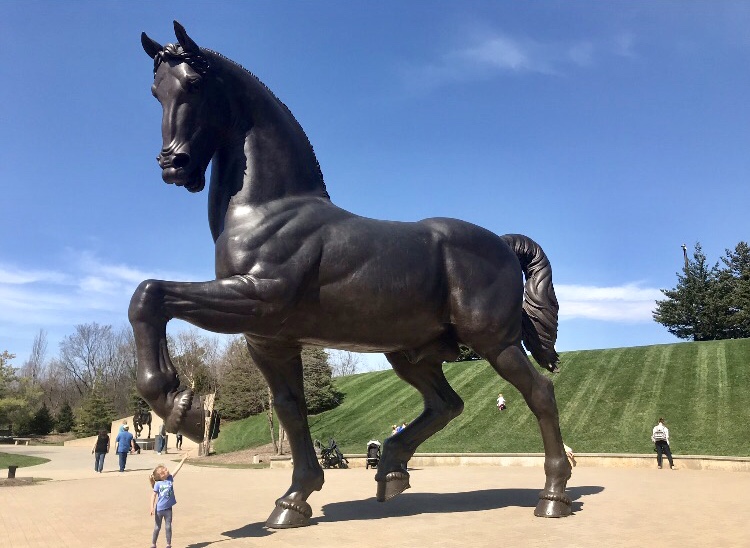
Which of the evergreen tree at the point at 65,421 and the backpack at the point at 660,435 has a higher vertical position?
the backpack at the point at 660,435

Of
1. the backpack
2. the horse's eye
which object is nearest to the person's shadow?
the horse's eye

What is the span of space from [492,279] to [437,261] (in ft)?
2.17

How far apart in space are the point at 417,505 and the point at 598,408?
63.0 feet

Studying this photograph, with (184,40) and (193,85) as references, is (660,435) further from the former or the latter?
(184,40)

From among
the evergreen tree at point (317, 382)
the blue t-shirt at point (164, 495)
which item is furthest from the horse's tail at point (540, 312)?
the evergreen tree at point (317, 382)

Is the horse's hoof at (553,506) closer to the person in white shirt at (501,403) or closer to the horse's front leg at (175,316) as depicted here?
the horse's front leg at (175,316)

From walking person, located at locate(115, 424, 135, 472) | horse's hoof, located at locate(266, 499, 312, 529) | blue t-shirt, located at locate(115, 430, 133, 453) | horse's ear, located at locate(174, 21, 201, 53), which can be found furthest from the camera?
blue t-shirt, located at locate(115, 430, 133, 453)

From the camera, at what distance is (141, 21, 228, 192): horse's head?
4.93 meters

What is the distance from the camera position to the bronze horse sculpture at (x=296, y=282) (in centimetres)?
470

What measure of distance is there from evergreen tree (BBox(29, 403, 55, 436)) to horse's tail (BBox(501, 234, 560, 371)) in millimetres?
57226

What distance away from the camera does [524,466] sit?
54.3ft

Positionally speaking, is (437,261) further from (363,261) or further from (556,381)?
(556,381)

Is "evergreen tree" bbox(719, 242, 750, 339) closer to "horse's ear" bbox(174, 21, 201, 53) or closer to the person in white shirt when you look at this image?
the person in white shirt

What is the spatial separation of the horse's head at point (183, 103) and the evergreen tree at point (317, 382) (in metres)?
27.0
